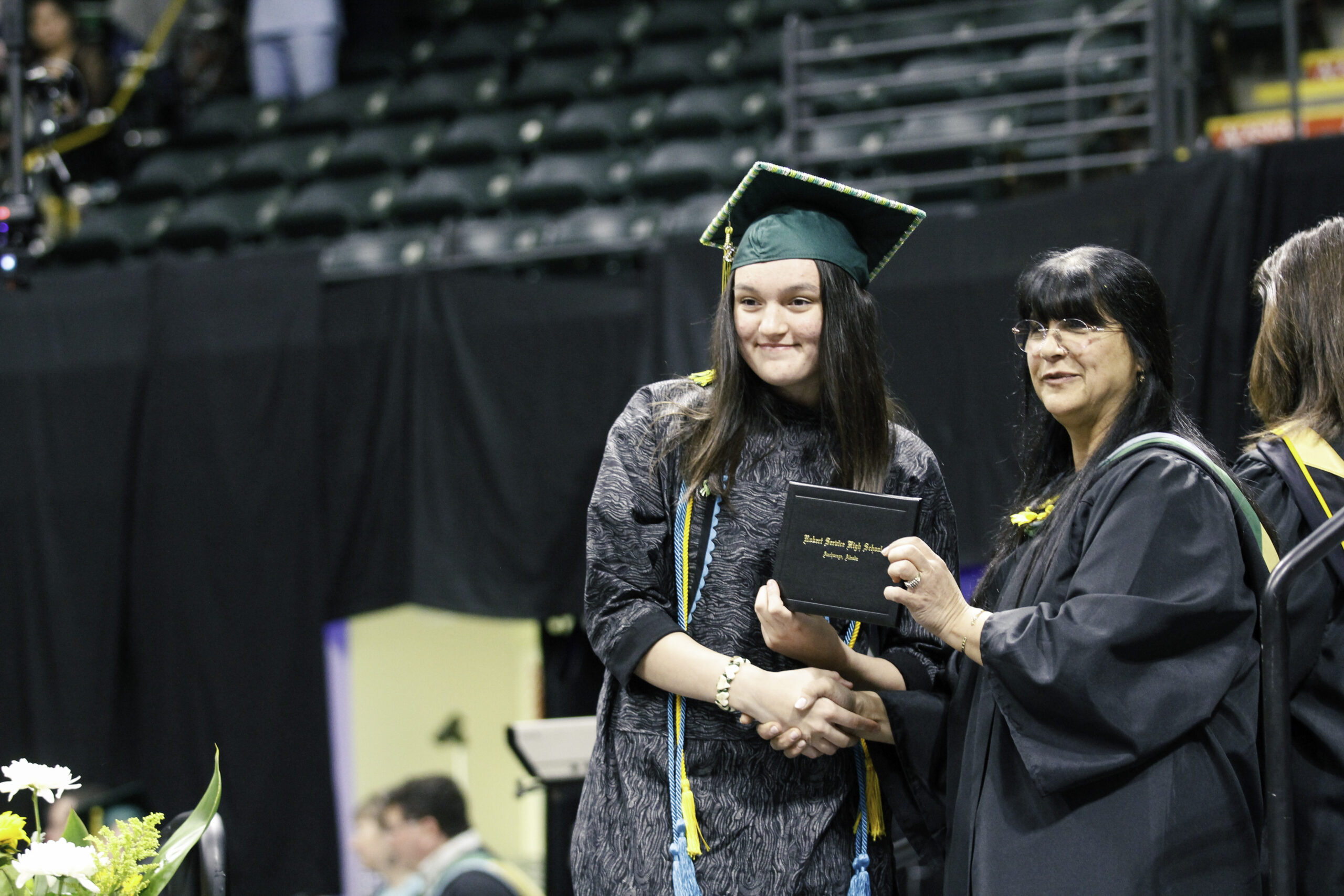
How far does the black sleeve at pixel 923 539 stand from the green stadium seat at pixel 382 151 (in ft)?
18.0

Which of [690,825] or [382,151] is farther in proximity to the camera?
[382,151]

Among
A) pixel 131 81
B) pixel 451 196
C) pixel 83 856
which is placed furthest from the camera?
pixel 131 81

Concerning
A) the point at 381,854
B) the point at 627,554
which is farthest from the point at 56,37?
the point at 627,554

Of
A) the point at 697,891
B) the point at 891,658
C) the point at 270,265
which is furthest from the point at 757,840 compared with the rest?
the point at 270,265

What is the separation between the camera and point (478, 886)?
12.7 feet

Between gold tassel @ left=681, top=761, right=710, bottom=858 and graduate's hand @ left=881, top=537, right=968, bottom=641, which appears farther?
gold tassel @ left=681, top=761, right=710, bottom=858

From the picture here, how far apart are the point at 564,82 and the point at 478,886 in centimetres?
477

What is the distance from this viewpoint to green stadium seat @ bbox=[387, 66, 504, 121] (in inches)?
302

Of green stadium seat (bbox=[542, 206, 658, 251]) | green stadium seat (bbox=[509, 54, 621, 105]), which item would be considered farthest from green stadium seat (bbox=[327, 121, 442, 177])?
green stadium seat (bbox=[542, 206, 658, 251])

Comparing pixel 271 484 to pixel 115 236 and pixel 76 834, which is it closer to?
pixel 115 236

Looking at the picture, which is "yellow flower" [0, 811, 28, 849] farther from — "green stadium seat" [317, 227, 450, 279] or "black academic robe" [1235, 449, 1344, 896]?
"green stadium seat" [317, 227, 450, 279]

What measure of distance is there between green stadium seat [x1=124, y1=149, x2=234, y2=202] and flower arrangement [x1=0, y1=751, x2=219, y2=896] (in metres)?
6.33

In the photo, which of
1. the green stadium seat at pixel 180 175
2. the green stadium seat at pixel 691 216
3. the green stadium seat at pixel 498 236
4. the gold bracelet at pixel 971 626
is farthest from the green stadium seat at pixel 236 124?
→ the gold bracelet at pixel 971 626

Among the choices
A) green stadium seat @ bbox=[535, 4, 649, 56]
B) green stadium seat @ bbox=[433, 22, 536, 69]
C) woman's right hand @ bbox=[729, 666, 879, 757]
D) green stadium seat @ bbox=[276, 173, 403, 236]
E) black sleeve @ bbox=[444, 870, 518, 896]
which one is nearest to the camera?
woman's right hand @ bbox=[729, 666, 879, 757]
